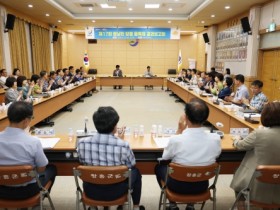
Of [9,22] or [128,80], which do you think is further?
[128,80]

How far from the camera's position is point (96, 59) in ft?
50.9

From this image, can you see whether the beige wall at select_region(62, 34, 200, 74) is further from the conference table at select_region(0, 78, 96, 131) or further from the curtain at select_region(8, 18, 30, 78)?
the conference table at select_region(0, 78, 96, 131)

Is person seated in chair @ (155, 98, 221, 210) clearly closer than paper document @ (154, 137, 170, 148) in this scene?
Yes

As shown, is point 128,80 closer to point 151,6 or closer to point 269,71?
point 151,6

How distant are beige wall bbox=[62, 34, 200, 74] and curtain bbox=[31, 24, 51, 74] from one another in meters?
3.92

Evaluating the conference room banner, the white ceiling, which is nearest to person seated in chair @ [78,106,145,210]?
the white ceiling

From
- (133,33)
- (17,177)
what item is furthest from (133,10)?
(17,177)

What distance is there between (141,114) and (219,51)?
20.6 feet

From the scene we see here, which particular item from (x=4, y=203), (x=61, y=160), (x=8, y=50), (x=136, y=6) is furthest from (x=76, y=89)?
(x=4, y=203)

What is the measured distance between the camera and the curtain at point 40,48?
9.80 meters

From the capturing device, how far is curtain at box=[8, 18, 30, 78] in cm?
815

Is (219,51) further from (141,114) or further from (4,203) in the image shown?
(4,203)

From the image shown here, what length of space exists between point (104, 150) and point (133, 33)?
10093 millimetres

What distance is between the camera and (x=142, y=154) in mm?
2303
